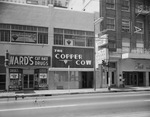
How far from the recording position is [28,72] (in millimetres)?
23469

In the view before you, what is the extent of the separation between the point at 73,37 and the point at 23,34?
706cm

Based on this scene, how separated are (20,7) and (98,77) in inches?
572

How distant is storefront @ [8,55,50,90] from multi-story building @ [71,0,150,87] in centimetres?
802

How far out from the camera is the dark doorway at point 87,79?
26500mm

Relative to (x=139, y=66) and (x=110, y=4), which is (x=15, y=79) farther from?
(x=139, y=66)

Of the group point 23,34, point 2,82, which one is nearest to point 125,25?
point 23,34

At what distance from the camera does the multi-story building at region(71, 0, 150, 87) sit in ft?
87.4

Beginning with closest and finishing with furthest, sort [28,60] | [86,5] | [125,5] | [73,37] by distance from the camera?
[28,60] → [73,37] → [125,5] → [86,5]

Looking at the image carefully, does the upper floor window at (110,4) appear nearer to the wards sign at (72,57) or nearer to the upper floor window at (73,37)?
the upper floor window at (73,37)

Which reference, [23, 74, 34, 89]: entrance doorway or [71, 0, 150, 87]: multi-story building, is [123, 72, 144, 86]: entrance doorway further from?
[23, 74, 34, 89]: entrance doorway

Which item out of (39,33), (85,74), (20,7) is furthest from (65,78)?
(20,7)

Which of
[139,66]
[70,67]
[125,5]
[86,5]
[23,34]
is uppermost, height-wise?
[86,5]

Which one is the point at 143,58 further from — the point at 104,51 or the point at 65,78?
the point at 65,78

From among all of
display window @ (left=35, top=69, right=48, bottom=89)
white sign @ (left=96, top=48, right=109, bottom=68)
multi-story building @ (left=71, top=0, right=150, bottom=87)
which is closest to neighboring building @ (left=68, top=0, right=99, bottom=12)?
multi-story building @ (left=71, top=0, right=150, bottom=87)
